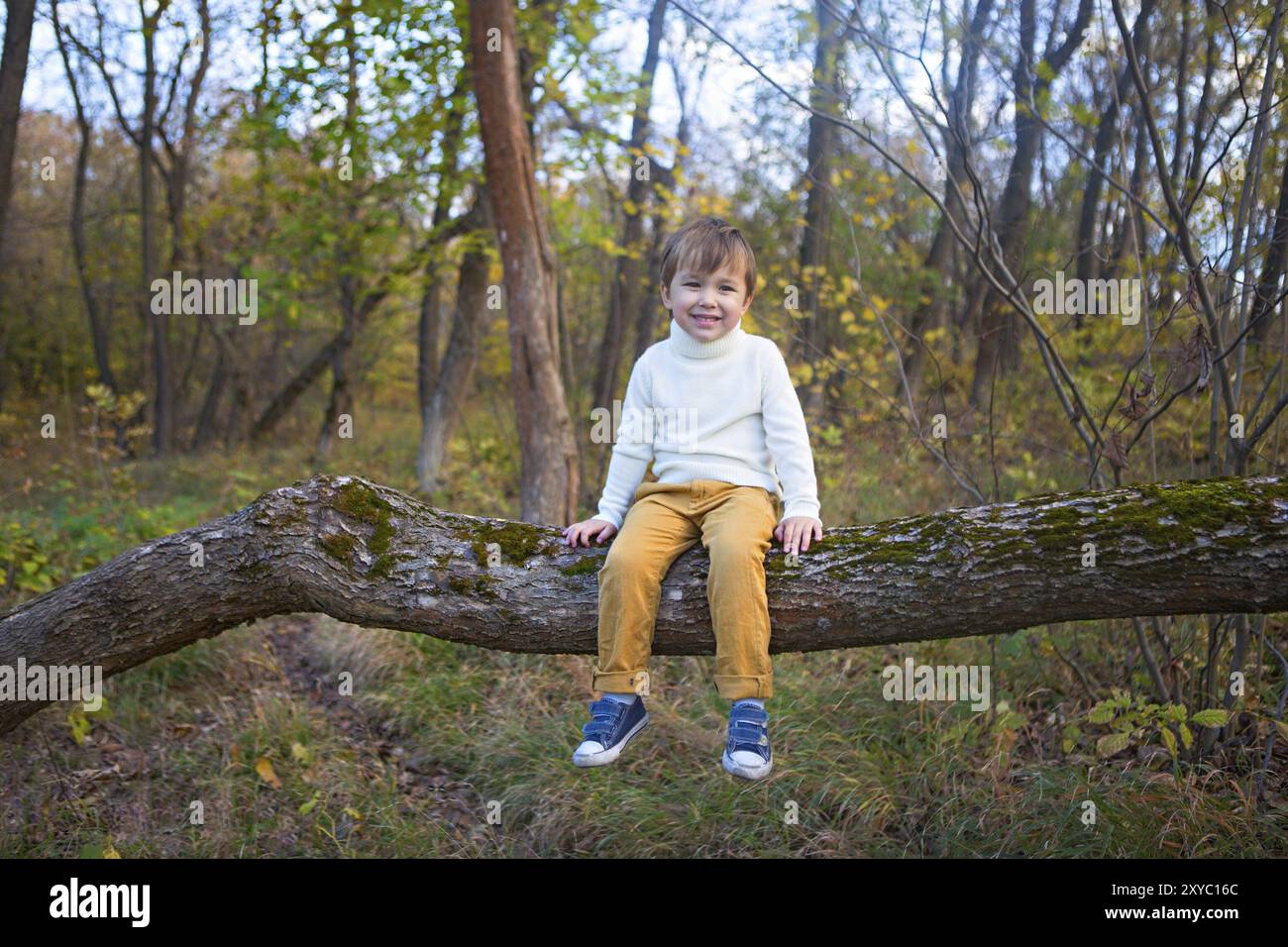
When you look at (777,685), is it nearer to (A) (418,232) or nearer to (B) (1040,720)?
(B) (1040,720)

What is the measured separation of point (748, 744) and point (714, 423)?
1.05 metres

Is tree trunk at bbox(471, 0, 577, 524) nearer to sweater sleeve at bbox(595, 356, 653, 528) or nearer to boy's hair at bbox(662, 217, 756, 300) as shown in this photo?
sweater sleeve at bbox(595, 356, 653, 528)

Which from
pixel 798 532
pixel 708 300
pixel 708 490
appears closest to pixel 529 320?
pixel 708 300

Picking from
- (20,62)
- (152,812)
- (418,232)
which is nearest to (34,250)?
(418,232)

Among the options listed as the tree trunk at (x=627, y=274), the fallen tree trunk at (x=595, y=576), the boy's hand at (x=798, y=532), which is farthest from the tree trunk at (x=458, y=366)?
the boy's hand at (x=798, y=532)

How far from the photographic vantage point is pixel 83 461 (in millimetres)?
12547

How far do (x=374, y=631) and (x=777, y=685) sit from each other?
95.6 inches

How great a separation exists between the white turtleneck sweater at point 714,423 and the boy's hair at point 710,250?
10.0 inches

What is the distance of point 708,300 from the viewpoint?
307 cm

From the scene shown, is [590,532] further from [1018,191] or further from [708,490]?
[1018,191]

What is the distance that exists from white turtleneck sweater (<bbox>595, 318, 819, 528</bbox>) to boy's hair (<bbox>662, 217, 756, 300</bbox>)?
0.83ft

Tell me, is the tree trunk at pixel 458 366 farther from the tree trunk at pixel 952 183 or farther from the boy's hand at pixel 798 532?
the boy's hand at pixel 798 532

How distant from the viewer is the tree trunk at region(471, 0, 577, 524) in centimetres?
606

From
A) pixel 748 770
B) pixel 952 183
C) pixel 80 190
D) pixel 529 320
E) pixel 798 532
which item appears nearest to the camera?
pixel 748 770
